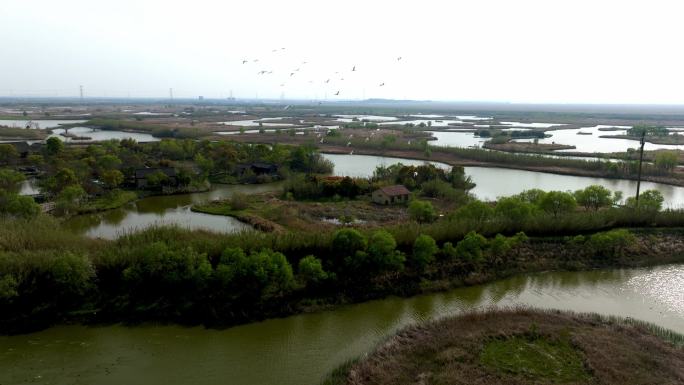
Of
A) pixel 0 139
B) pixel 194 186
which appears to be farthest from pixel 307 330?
pixel 0 139

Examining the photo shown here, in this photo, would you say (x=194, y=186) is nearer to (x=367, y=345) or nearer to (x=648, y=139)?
(x=367, y=345)

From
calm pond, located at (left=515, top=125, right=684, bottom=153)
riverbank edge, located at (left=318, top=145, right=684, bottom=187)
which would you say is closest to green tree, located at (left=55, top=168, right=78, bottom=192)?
riverbank edge, located at (left=318, top=145, right=684, bottom=187)

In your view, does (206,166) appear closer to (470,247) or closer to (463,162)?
(470,247)

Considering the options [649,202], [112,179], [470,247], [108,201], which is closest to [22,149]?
[112,179]

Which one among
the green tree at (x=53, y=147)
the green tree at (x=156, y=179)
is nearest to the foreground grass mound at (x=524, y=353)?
the green tree at (x=156, y=179)

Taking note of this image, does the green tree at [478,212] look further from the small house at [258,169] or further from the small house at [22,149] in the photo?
the small house at [22,149]

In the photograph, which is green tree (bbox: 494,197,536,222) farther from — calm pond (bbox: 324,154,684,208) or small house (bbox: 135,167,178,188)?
small house (bbox: 135,167,178,188)
